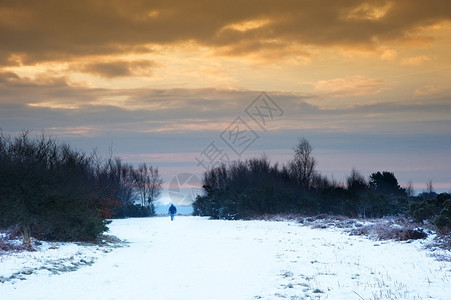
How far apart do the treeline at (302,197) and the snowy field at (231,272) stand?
670cm

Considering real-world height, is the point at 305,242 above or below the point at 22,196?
below

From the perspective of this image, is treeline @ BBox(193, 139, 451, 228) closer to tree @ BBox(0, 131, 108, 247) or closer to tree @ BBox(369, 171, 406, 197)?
tree @ BBox(369, 171, 406, 197)

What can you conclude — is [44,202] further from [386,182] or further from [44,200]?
[386,182]

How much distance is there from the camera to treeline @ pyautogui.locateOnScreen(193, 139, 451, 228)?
43750 millimetres

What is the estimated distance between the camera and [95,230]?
79.9 ft

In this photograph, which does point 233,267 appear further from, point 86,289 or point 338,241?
point 338,241

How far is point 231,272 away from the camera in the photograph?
50.5ft

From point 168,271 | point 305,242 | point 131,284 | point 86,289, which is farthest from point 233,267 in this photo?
point 305,242

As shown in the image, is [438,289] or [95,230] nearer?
[438,289]

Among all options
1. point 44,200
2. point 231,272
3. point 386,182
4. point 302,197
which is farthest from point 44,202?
point 386,182

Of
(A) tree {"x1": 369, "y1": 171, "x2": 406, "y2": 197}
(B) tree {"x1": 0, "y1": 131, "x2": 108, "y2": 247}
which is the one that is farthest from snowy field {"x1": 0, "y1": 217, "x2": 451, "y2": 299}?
(A) tree {"x1": 369, "y1": 171, "x2": 406, "y2": 197}

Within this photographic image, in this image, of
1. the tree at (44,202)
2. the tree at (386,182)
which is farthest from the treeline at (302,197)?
the tree at (44,202)

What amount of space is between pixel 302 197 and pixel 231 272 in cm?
3870

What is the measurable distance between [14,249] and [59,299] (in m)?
9.89
